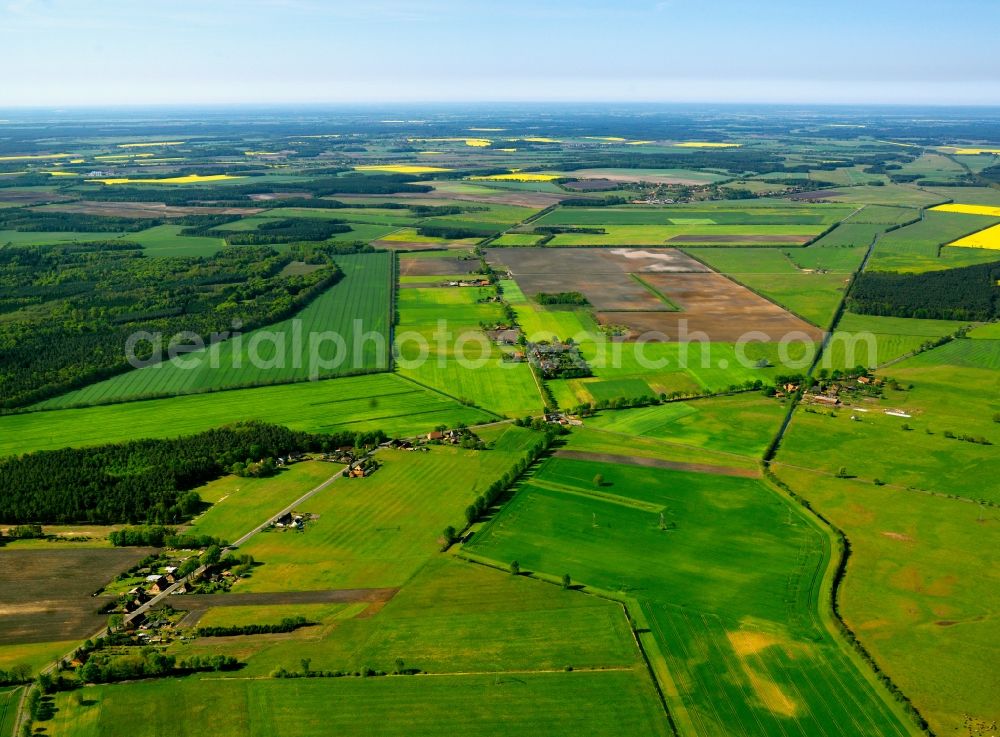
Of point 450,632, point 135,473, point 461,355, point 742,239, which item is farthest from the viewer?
point 742,239

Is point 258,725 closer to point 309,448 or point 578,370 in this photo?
point 309,448

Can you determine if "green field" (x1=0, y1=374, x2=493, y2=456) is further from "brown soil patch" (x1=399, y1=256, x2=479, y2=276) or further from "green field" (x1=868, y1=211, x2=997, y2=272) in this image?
"green field" (x1=868, y1=211, x2=997, y2=272)

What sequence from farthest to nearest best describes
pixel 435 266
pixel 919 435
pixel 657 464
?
pixel 435 266 < pixel 919 435 < pixel 657 464

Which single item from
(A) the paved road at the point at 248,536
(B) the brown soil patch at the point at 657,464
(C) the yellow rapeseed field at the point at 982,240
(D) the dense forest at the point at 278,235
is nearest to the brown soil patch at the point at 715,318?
(B) the brown soil patch at the point at 657,464

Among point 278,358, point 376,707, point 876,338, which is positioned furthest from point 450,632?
point 876,338

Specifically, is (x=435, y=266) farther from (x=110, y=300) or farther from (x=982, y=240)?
(x=982, y=240)

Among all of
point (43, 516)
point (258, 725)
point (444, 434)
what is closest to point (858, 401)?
point (444, 434)
